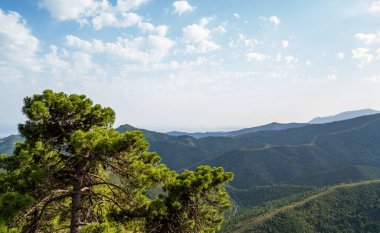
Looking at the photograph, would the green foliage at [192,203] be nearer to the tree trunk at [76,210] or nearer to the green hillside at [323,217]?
the tree trunk at [76,210]

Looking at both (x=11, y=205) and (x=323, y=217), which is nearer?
(x=11, y=205)

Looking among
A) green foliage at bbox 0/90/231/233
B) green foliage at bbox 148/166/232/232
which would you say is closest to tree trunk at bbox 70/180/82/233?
green foliage at bbox 0/90/231/233

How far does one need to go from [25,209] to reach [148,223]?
6.27 metres

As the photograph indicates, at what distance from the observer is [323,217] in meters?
179

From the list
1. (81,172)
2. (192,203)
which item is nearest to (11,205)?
(81,172)

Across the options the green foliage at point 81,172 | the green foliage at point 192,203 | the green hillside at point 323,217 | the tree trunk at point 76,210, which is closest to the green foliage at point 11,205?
the green foliage at point 81,172

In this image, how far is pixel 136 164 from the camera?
53.2ft

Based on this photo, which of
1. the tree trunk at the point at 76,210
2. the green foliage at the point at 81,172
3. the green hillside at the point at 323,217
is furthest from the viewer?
the green hillside at the point at 323,217

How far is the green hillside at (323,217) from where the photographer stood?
169 m

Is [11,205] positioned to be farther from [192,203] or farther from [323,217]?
[323,217]

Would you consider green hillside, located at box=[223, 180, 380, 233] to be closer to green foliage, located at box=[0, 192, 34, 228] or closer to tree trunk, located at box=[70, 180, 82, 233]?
tree trunk, located at box=[70, 180, 82, 233]

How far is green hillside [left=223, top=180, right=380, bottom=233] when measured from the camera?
169m

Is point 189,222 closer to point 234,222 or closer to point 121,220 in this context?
point 121,220

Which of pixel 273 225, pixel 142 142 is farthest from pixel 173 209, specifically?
pixel 273 225
